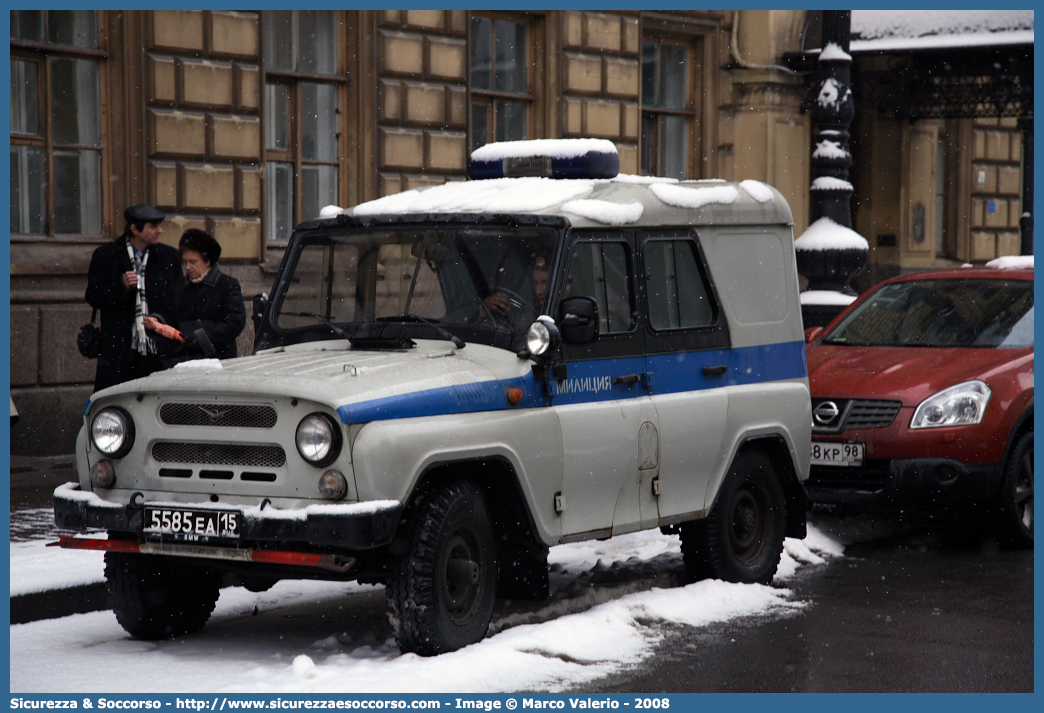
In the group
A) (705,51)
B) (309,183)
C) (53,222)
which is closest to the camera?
(53,222)

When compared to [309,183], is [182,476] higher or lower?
lower

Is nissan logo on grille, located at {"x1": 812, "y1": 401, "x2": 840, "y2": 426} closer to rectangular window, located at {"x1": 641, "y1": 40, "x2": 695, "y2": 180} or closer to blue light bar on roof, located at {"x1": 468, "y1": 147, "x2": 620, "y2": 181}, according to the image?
blue light bar on roof, located at {"x1": 468, "y1": 147, "x2": 620, "y2": 181}

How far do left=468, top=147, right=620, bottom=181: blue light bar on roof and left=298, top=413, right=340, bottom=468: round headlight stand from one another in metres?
2.30

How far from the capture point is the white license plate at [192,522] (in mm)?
5711

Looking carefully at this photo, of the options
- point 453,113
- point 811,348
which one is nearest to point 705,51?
point 453,113

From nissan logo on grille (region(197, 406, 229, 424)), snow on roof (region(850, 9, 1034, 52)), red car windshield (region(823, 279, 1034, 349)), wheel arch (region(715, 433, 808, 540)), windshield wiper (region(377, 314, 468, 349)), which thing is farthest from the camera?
snow on roof (region(850, 9, 1034, 52))

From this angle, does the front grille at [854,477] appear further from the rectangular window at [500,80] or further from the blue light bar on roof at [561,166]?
the rectangular window at [500,80]

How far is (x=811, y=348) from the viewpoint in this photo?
33.7 feet

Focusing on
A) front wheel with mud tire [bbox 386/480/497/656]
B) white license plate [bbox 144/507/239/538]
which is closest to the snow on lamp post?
front wheel with mud tire [bbox 386/480/497/656]

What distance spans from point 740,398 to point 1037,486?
93.1 inches

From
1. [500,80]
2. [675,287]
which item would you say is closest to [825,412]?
[675,287]

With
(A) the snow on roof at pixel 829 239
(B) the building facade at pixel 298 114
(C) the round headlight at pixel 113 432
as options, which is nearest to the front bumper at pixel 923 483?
(C) the round headlight at pixel 113 432

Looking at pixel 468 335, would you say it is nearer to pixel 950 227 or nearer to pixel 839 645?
A: pixel 839 645

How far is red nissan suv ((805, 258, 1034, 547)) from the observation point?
8.84 meters
